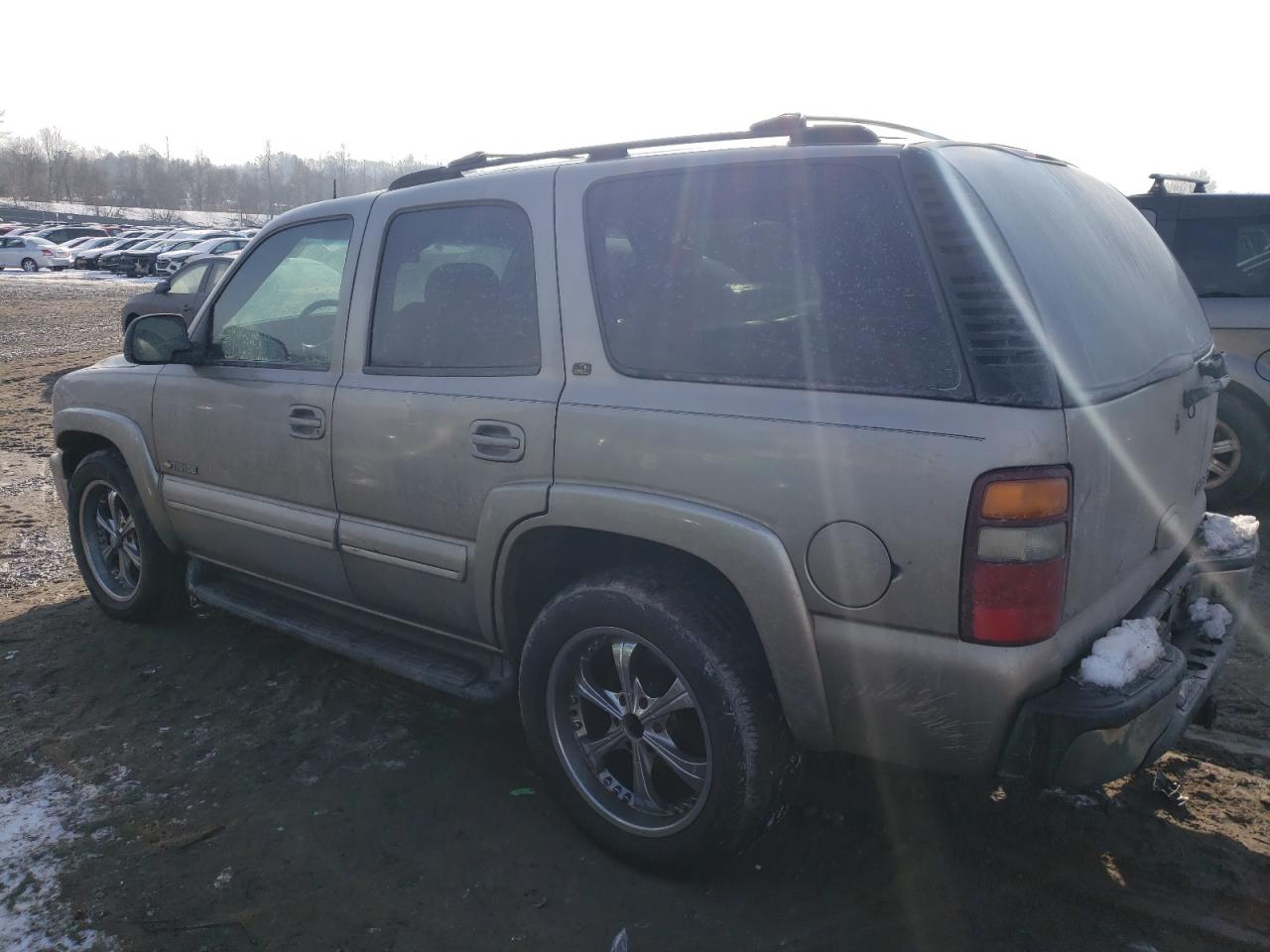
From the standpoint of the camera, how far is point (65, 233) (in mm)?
A: 48094

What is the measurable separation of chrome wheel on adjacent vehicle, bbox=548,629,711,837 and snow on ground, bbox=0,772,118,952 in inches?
53.1

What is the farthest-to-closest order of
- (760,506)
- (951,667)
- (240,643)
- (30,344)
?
(30,344)
(240,643)
(760,506)
(951,667)

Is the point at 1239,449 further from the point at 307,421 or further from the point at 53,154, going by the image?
the point at 53,154

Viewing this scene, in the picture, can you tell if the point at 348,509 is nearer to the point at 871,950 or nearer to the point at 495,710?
the point at 495,710

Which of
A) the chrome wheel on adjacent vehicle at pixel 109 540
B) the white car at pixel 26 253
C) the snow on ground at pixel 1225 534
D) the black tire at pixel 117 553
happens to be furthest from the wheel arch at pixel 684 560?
the white car at pixel 26 253

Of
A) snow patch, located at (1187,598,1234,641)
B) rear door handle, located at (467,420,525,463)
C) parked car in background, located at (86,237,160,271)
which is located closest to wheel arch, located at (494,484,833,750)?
rear door handle, located at (467,420,525,463)

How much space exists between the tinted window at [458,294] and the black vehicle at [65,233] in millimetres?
50002

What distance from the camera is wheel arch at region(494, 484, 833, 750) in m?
2.55

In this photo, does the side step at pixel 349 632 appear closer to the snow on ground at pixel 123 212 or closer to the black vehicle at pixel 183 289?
the black vehicle at pixel 183 289

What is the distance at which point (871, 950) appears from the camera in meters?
2.65

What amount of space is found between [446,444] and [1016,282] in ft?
5.80

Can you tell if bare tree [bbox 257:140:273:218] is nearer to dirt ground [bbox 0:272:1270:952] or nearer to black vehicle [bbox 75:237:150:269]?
black vehicle [bbox 75:237:150:269]

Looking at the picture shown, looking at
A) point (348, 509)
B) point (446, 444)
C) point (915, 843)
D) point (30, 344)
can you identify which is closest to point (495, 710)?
point (348, 509)

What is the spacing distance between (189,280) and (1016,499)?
521 inches
